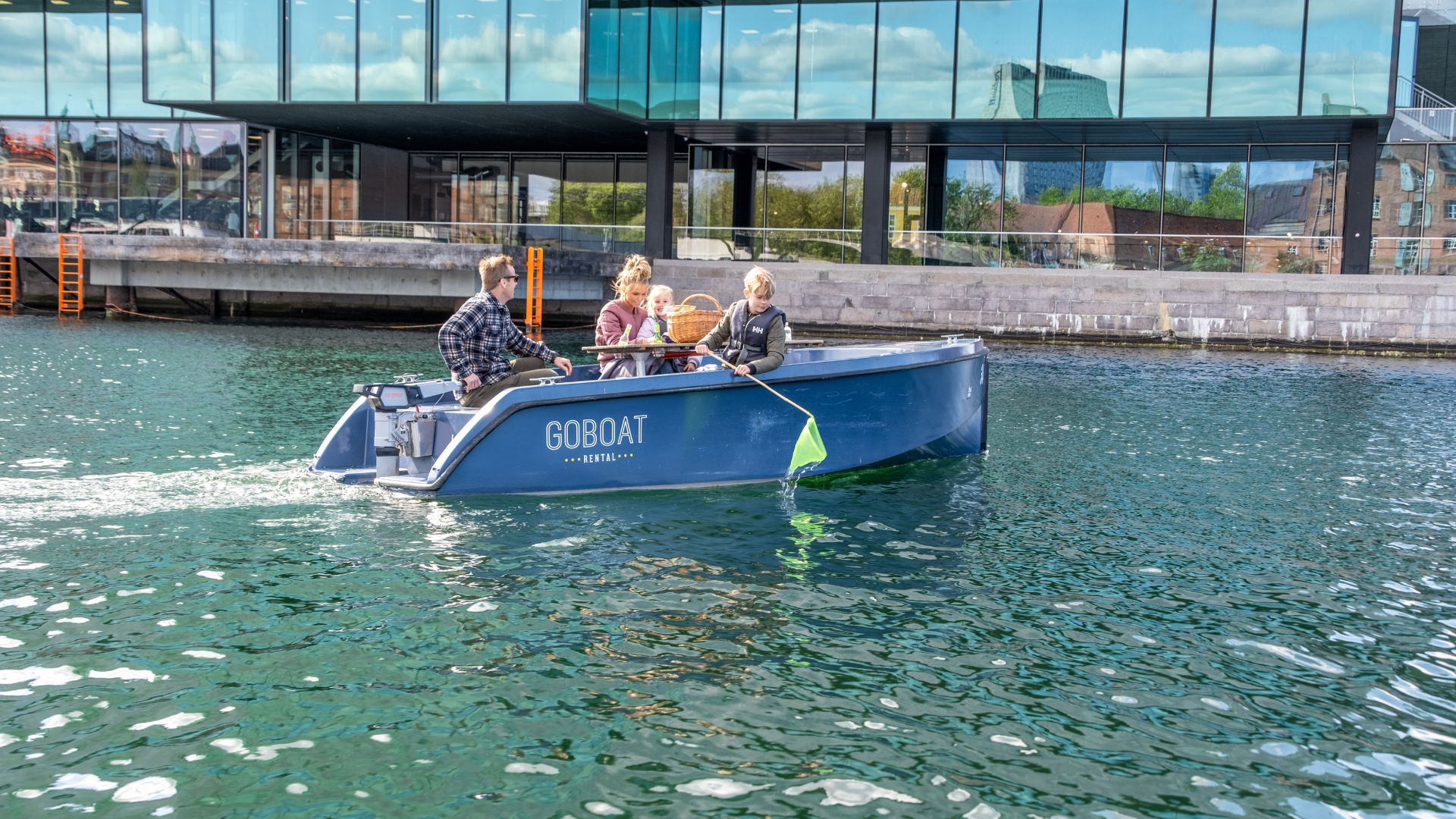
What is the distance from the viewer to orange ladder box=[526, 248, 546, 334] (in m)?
24.6

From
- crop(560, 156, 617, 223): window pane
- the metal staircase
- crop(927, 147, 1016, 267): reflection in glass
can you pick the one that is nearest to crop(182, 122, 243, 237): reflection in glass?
crop(560, 156, 617, 223): window pane

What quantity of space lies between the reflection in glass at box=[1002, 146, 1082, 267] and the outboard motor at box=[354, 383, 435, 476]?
23659mm

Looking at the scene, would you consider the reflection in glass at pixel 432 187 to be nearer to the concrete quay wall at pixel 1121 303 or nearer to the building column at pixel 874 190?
the concrete quay wall at pixel 1121 303

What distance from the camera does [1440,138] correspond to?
31203 millimetres

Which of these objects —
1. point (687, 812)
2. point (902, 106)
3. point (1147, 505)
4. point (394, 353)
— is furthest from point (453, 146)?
point (687, 812)

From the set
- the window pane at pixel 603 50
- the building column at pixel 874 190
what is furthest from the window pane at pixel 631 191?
the building column at pixel 874 190

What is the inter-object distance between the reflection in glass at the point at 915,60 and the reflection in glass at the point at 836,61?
0.28m

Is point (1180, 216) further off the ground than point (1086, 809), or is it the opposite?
point (1180, 216)

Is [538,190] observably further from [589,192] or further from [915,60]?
[915,60]

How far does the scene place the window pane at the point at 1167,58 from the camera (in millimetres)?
26188

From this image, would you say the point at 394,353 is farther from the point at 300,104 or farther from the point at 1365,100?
the point at 1365,100

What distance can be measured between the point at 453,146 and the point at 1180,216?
20.1 m

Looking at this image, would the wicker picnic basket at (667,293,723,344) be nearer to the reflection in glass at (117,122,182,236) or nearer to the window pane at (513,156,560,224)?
the reflection in glass at (117,122,182,236)

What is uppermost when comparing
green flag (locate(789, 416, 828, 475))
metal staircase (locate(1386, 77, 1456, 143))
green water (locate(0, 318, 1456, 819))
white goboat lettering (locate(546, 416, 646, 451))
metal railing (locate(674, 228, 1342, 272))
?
metal staircase (locate(1386, 77, 1456, 143))
